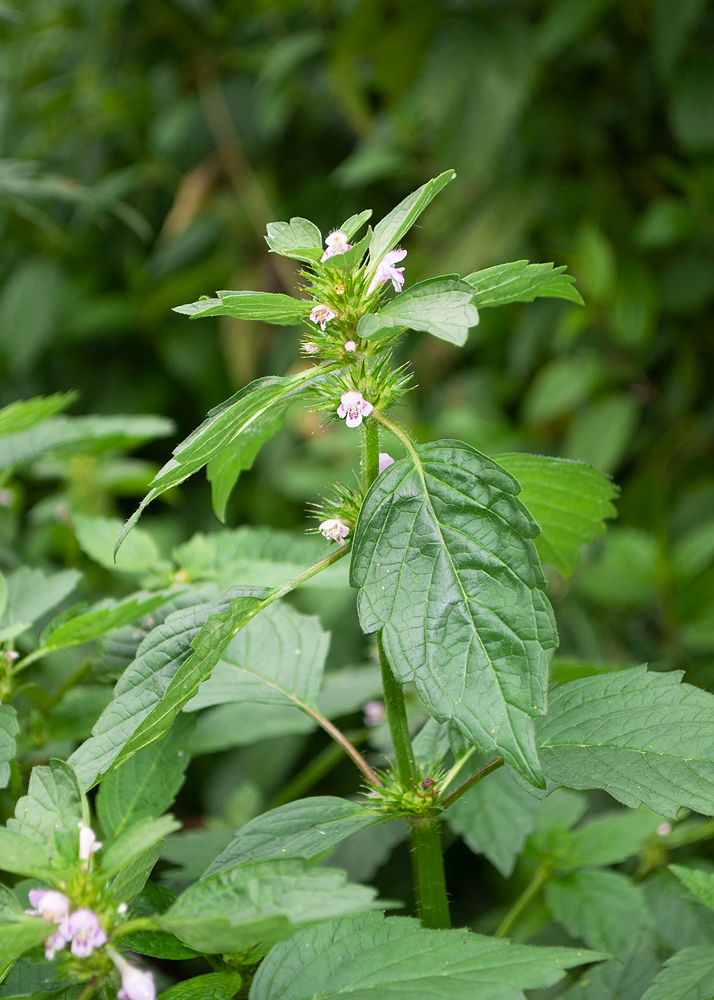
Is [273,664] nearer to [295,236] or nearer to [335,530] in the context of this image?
[335,530]

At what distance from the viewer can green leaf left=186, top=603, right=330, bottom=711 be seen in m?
0.63

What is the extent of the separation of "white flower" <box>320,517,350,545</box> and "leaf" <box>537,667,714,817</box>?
0.61 feet

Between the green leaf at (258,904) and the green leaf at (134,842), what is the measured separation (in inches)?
1.3

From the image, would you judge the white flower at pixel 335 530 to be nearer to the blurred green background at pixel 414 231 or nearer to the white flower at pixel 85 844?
the white flower at pixel 85 844

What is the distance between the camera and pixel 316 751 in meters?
1.49

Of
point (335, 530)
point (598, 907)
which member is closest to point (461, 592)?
point (335, 530)

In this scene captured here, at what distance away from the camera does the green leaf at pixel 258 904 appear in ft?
1.19

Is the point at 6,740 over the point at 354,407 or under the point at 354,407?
under

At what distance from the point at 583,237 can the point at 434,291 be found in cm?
144

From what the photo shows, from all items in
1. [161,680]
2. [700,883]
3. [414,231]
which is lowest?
[700,883]

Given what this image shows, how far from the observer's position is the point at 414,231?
2.29 m

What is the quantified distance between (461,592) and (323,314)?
0.67 feet

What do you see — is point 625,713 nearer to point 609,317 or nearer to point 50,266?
point 609,317

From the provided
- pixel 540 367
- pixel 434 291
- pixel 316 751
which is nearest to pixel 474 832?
pixel 434 291
